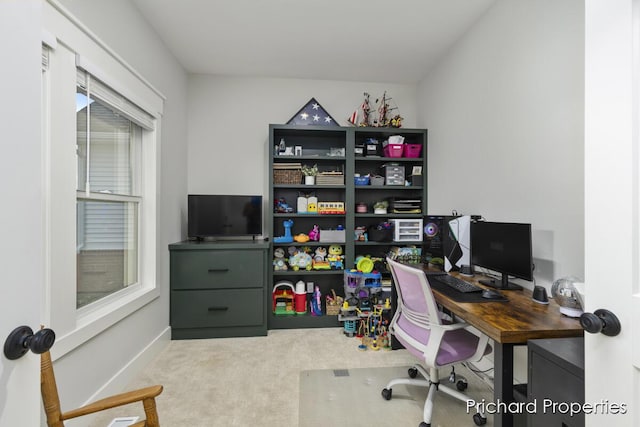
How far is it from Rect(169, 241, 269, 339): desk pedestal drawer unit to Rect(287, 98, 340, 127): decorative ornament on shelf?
1.45 metres

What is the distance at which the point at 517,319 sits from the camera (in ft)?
4.27

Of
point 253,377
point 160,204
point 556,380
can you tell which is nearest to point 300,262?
point 253,377

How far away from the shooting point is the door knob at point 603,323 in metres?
0.72

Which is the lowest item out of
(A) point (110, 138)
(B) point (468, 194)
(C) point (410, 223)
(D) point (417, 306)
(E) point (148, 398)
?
(E) point (148, 398)

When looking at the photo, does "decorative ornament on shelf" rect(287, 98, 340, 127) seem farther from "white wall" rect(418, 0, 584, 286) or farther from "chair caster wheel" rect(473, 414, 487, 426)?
"chair caster wheel" rect(473, 414, 487, 426)

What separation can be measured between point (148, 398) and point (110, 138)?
5.80 ft

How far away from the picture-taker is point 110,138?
201cm

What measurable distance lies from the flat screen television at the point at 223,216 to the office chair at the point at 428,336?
177 cm

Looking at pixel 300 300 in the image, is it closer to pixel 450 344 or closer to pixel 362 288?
pixel 362 288

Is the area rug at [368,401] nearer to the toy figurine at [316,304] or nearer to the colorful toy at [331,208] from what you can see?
the toy figurine at [316,304]

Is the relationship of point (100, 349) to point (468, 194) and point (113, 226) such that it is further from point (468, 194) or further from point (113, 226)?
point (468, 194)

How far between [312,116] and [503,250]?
2304 millimetres

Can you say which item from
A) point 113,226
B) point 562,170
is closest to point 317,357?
point 113,226

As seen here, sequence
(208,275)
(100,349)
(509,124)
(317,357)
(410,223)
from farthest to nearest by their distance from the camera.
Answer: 1. (410,223)
2. (208,275)
3. (317,357)
4. (509,124)
5. (100,349)
